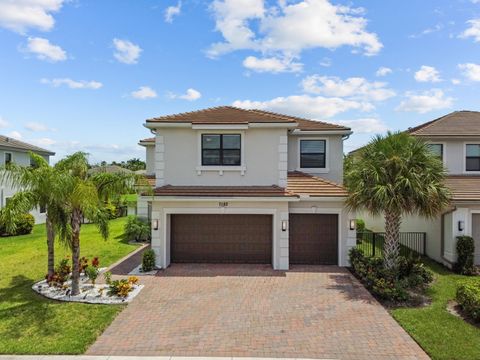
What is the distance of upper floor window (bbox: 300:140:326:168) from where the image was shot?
1756cm

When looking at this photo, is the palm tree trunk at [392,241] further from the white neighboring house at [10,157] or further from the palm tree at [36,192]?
the white neighboring house at [10,157]

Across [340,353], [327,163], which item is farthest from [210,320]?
[327,163]

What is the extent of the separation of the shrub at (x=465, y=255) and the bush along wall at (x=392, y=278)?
2072mm

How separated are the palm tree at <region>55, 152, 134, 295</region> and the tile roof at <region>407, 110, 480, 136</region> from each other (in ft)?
49.2

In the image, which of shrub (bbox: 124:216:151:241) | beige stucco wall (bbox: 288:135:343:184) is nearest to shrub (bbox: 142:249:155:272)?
shrub (bbox: 124:216:151:241)

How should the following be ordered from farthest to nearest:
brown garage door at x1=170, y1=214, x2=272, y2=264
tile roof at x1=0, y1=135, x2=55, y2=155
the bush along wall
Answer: tile roof at x1=0, y1=135, x2=55, y2=155 → brown garage door at x1=170, y1=214, x2=272, y2=264 → the bush along wall

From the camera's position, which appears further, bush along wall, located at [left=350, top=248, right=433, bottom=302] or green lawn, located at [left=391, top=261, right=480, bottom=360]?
bush along wall, located at [left=350, top=248, right=433, bottom=302]

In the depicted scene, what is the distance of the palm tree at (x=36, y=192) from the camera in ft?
Answer: 32.4

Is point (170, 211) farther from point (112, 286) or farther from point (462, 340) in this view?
point (462, 340)

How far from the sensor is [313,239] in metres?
14.4

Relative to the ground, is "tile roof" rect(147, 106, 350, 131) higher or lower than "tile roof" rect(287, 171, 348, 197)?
higher

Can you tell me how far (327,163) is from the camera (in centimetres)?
1759

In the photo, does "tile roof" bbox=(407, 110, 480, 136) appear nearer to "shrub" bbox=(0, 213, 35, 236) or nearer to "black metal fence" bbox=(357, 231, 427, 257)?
"black metal fence" bbox=(357, 231, 427, 257)

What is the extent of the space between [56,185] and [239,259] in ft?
26.1
